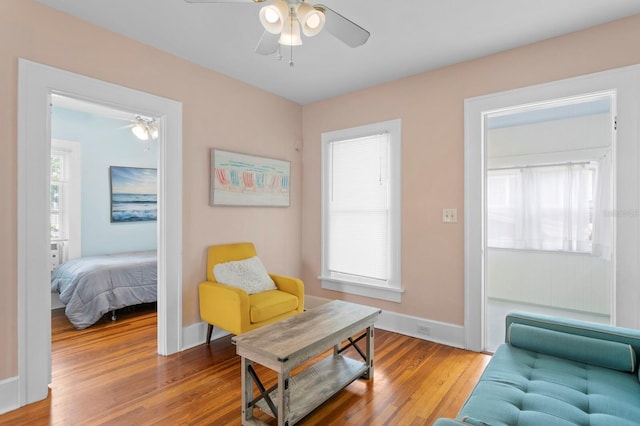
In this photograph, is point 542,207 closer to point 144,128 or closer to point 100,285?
point 144,128

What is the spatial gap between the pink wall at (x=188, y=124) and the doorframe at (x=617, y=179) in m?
2.12

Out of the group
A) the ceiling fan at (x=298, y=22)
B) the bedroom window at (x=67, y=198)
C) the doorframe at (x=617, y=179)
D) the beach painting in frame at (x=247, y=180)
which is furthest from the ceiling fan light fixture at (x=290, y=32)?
the bedroom window at (x=67, y=198)

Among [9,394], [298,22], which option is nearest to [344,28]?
[298,22]

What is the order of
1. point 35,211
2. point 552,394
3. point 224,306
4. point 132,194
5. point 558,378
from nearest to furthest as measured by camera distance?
1. point 552,394
2. point 558,378
3. point 35,211
4. point 224,306
5. point 132,194

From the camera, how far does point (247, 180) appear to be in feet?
11.8

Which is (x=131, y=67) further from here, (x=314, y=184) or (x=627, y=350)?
(x=627, y=350)

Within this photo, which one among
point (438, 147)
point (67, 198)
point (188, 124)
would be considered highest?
point (188, 124)

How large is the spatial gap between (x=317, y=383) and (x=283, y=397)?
535mm

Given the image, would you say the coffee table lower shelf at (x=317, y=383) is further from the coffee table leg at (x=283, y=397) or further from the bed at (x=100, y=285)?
the bed at (x=100, y=285)

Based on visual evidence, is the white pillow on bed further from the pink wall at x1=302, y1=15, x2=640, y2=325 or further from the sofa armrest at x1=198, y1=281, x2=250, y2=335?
the pink wall at x1=302, y1=15, x2=640, y2=325

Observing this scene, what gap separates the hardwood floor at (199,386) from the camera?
2031 mm

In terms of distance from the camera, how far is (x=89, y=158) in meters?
4.70

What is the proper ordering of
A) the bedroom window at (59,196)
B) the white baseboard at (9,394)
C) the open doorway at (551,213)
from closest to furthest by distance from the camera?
1. the white baseboard at (9,394)
2. the open doorway at (551,213)
3. the bedroom window at (59,196)

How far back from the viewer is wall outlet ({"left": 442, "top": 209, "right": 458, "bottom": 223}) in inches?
124
